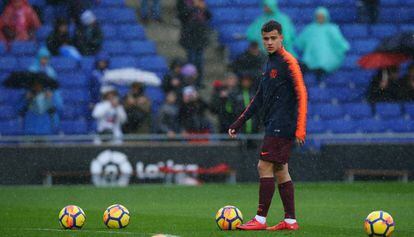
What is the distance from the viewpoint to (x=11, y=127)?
2191 cm

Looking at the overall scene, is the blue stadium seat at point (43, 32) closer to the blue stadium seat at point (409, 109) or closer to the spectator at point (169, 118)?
the spectator at point (169, 118)

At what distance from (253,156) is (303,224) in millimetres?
8989

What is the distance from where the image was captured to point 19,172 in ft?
66.5

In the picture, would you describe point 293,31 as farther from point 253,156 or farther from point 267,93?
point 267,93

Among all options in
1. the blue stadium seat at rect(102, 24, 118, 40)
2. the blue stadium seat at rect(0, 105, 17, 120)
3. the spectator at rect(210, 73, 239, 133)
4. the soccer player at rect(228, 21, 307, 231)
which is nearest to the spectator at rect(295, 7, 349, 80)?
the spectator at rect(210, 73, 239, 133)

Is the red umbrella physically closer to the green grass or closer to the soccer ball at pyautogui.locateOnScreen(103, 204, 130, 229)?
the green grass

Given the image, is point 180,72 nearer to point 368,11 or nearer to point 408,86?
point 408,86

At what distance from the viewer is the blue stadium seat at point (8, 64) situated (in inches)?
916

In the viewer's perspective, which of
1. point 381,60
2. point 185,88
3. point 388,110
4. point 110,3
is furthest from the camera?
point 110,3

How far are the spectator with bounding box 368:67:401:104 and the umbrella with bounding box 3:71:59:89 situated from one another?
7.27 meters

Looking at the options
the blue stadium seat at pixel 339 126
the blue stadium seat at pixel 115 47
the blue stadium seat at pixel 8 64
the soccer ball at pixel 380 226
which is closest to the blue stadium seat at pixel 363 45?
the blue stadium seat at pixel 339 126

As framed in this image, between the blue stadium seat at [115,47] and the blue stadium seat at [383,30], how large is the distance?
20.1ft

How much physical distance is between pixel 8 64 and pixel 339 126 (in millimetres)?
7502

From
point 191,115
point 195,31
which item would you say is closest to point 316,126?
point 191,115
